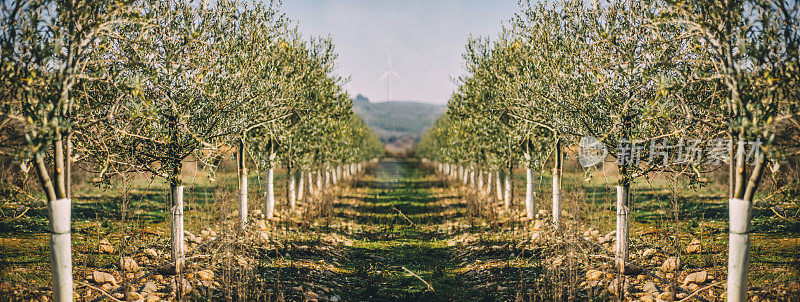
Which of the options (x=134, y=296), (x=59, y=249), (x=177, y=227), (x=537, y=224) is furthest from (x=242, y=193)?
(x=537, y=224)

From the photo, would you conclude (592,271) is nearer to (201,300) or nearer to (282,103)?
(201,300)

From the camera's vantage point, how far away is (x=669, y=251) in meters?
15.5

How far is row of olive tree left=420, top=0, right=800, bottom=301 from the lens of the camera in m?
8.75

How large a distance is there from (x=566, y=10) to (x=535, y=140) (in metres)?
8.35

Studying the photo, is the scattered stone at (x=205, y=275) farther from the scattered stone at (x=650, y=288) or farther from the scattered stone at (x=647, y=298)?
the scattered stone at (x=650, y=288)

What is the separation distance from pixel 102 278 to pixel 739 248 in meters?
15.3

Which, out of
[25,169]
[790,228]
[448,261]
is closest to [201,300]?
[25,169]

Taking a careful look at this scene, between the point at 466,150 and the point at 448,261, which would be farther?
the point at 466,150

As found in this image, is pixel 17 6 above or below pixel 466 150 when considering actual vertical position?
above

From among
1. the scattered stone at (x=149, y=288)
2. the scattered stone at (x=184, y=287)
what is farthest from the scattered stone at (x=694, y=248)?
the scattered stone at (x=149, y=288)

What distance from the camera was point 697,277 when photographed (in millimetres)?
12680

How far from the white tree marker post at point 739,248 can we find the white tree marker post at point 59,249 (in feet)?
42.7

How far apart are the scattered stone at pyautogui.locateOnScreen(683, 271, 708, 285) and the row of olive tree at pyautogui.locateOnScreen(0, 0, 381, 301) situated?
45.6 ft

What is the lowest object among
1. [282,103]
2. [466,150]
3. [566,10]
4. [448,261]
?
[448,261]
